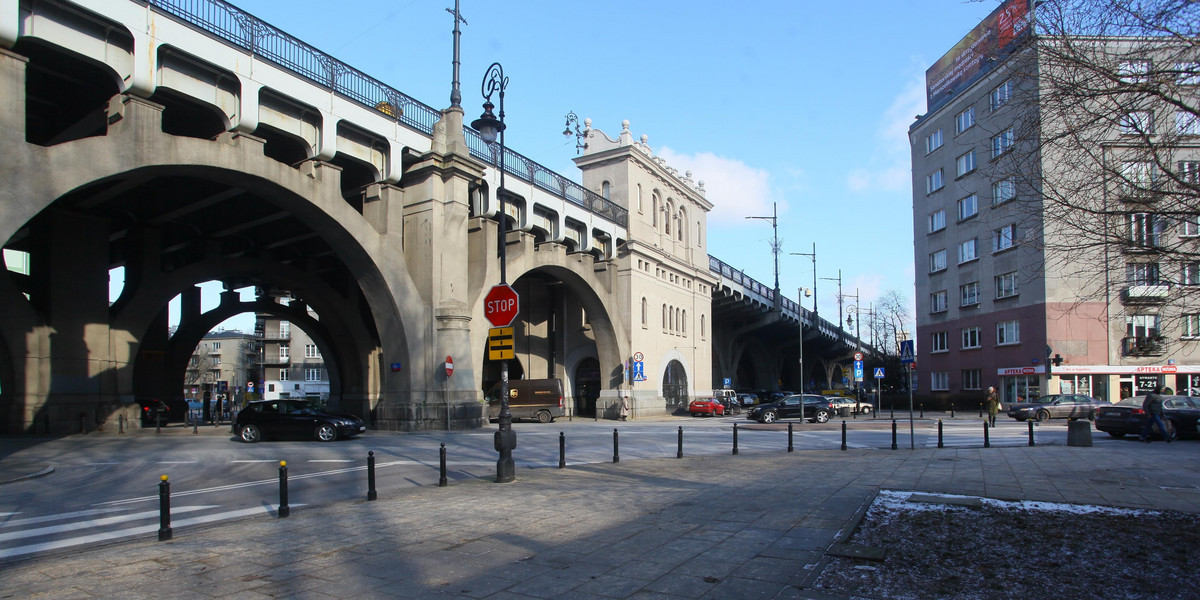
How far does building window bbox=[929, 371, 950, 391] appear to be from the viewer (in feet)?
174

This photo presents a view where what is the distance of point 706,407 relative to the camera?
164 feet

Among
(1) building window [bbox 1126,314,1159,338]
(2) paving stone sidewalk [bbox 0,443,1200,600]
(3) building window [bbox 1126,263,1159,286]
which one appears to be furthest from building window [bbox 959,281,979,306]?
(3) building window [bbox 1126,263,1159,286]

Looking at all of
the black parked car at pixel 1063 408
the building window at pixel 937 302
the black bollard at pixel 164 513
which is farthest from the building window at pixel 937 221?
the black bollard at pixel 164 513

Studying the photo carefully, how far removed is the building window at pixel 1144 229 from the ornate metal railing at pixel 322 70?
22652mm

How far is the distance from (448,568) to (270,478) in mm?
9949

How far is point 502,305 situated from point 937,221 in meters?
48.3

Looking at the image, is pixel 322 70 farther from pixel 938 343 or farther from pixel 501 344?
pixel 938 343

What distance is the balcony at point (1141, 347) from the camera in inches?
1631

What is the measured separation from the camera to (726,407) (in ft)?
173

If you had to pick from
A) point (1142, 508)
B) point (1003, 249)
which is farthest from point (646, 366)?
point (1142, 508)

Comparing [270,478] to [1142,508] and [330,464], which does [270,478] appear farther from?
[1142,508]

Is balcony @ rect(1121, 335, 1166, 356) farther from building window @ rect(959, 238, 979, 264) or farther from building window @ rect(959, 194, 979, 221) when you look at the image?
building window @ rect(959, 194, 979, 221)

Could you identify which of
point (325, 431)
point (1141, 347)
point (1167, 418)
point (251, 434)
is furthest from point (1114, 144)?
point (1141, 347)

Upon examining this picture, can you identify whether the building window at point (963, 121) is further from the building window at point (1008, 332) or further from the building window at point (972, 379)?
the building window at point (972, 379)
